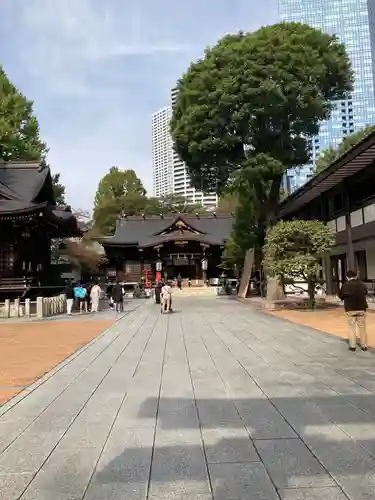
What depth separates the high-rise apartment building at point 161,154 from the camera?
374ft

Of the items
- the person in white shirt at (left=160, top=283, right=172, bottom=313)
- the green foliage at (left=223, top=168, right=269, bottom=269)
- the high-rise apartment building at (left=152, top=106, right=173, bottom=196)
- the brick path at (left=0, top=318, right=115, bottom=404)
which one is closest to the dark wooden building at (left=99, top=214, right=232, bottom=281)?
the green foliage at (left=223, top=168, right=269, bottom=269)

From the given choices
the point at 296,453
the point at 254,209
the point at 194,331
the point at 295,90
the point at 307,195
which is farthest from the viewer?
the point at 254,209

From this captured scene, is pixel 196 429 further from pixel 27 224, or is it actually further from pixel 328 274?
pixel 328 274

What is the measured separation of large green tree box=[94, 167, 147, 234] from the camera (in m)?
64.2

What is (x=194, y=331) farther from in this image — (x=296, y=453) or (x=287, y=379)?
(x=296, y=453)

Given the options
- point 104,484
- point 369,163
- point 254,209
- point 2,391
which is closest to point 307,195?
point 254,209

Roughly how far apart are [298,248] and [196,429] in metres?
15.1

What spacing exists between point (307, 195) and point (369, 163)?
6851mm

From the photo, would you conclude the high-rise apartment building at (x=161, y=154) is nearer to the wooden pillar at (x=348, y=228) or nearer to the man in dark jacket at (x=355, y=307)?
the wooden pillar at (x=348, y=228)

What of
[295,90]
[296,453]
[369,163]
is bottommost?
[296,453]

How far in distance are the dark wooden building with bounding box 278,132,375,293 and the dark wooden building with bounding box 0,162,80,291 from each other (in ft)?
42.7

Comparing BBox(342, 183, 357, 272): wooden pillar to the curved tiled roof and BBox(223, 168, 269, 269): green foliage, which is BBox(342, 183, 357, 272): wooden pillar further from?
the curved tiled roof

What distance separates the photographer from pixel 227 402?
6004 mm

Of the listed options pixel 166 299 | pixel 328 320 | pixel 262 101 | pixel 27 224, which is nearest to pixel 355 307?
pixel 328 320
